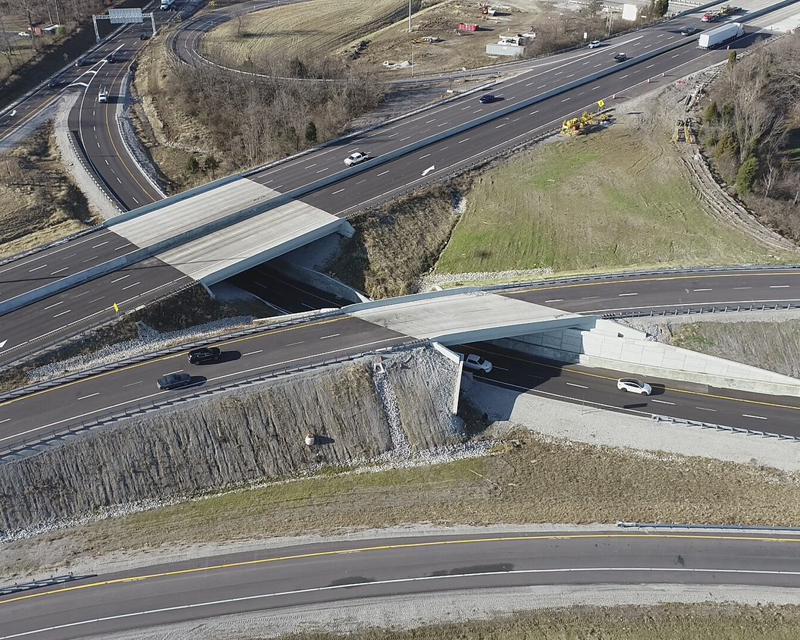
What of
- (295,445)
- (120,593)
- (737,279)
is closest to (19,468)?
(120,593)

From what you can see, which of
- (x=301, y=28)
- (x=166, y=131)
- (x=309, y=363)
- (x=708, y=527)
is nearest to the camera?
(x=708, y=527)

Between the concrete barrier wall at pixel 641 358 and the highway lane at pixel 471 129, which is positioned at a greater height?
the highway lane at pixel 471 129

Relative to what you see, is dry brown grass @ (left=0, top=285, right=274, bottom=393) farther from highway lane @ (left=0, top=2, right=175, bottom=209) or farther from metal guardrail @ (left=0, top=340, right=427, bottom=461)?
highway lane @ (left=0, top=2, right=175, bottom=209)

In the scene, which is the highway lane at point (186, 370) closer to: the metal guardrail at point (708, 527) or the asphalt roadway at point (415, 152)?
the asphalt roadway at point (415, 152)

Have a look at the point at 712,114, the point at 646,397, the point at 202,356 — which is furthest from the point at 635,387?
the point at 712,114

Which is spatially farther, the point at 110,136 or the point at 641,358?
the point at 110,136

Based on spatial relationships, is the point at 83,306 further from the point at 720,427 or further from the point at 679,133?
the point at 679,133

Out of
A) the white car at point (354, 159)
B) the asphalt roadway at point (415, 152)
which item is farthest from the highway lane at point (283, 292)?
the white car at point (354, 159)
